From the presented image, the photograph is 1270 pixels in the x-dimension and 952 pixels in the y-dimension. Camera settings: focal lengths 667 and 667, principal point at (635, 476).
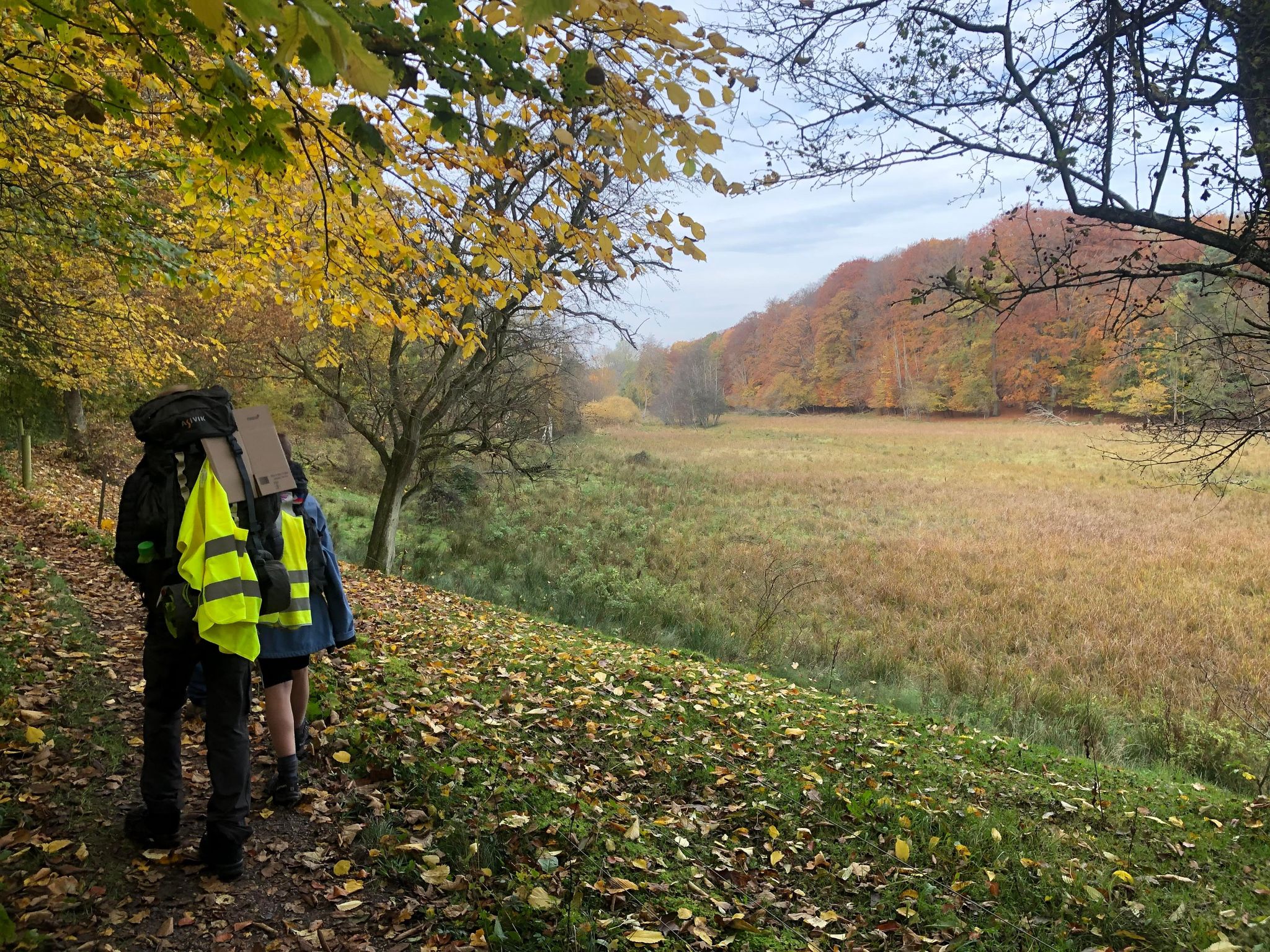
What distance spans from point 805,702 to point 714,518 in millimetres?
13332

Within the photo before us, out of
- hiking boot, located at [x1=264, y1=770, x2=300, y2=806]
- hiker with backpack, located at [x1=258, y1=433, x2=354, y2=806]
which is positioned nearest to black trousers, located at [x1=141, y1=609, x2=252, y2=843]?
hiker with backpack, located at [x1=258, y1=433, x2=354, y2=806]

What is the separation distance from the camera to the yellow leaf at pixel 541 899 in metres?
2.99

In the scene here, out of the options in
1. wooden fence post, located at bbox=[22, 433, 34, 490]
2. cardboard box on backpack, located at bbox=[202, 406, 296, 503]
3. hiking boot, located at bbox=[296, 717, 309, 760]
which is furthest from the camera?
wooden fence post, located at bbox=[22, 433, 34, 490]

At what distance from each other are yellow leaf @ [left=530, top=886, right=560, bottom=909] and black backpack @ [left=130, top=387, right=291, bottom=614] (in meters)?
1.87

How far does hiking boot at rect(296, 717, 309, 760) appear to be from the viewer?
3969 mm

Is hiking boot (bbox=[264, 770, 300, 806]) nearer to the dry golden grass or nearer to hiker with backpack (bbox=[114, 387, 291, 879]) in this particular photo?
hiker with backpack (bbox=[114, 387, 291, 879])

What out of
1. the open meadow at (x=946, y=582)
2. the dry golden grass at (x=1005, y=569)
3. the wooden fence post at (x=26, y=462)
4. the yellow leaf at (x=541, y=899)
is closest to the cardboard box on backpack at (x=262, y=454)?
the yellow leaf at (x=541, y=899)

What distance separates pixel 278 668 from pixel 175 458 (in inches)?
47.1

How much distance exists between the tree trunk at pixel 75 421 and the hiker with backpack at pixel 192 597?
19657 millimetres

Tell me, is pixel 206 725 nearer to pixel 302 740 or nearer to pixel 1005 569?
pixel 302 740

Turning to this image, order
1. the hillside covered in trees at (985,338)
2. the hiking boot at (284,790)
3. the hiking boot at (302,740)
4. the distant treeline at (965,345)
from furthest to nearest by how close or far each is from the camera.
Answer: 1. the distant treeline at (965,345)
2. the hillside covered in trees at (985,338)
3. the hiking boot at (302,740)
4. the hiking boot at (284,790)

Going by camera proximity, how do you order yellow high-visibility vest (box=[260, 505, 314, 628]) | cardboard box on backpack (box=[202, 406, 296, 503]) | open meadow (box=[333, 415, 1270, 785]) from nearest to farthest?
cardboard box on backpack (box=[202, 406, 296, 503]) < yellow high-visibility vest (box=[260, 505, 314, 628]) < open meadow (box=[333, 415, 1270, 785])

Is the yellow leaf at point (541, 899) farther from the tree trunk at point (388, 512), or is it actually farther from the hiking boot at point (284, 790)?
the tree trunk at point (388, 512)

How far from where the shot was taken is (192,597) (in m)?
2.90
